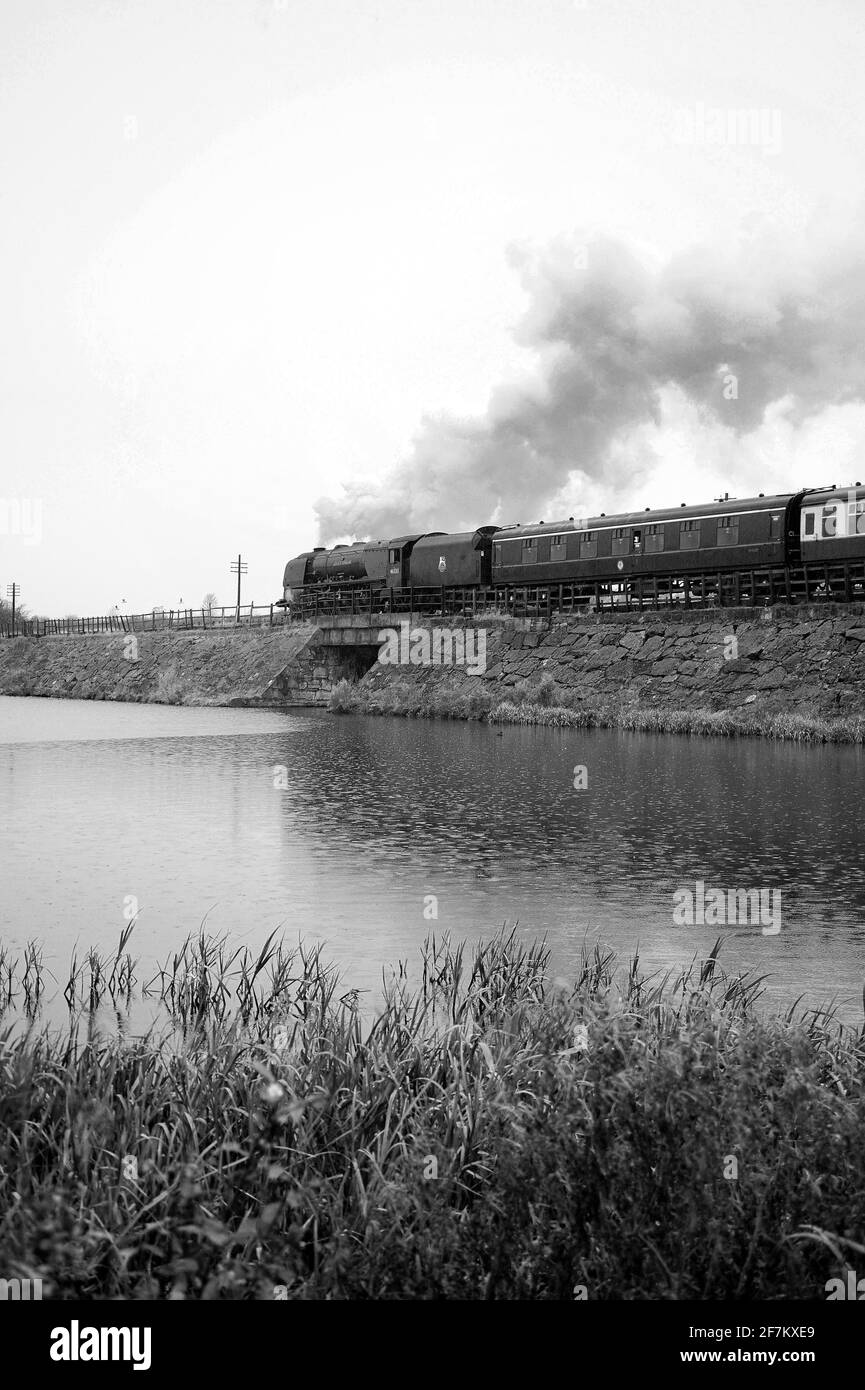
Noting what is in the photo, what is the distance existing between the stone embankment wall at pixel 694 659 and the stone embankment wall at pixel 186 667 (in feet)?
32.2

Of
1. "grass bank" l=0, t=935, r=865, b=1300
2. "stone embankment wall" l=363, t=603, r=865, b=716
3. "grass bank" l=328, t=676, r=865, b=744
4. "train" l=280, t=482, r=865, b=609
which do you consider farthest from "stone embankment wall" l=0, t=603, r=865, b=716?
"grass bank" l=0, t=935, r=865, b=1300

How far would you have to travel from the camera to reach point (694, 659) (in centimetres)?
4522

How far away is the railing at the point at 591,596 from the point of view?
4412 cm

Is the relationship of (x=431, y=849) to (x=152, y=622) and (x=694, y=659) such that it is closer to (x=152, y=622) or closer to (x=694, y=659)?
(x=694, y=659)

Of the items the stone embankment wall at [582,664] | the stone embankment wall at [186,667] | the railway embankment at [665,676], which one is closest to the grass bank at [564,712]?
the railway embankment at [665,676]

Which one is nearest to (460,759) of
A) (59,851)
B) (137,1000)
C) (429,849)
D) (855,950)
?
(429,849)

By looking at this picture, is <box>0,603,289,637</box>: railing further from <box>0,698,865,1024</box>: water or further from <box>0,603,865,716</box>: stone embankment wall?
<box>0,698,865,1024</box>: water

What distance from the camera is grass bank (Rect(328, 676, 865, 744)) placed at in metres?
38.1

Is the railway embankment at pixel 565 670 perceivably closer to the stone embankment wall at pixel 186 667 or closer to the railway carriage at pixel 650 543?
the stone embankment wall at pixel 186 667

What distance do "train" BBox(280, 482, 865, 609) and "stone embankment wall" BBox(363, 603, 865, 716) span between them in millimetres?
1967

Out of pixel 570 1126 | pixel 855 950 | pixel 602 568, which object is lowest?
pixel 855 950

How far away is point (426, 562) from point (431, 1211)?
180 ft

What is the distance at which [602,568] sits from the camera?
51.0 meters
